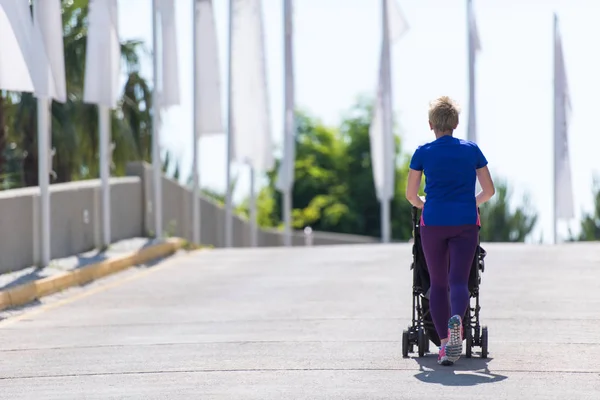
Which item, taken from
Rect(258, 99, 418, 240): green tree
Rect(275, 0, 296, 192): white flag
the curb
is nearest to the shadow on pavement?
the curb

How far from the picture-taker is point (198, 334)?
1185 cm

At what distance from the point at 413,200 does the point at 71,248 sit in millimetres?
10782

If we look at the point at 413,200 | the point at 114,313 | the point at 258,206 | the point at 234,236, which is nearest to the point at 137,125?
the point at 234,236

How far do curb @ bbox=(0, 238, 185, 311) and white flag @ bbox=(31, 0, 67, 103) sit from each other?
6.68 feet

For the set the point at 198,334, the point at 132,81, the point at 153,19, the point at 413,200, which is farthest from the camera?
the point at 132,81

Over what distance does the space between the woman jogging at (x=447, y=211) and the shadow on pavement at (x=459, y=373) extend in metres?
0.10

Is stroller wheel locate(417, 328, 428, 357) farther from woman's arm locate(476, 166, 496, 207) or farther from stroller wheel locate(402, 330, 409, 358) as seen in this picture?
woman's arm locate(476, 166, 496, 207)

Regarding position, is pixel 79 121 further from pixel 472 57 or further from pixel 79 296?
pixel 79 296

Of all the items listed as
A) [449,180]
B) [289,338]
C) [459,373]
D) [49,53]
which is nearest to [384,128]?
[49,53]

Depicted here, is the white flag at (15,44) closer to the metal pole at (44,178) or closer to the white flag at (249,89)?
the metal pole at (44,178)

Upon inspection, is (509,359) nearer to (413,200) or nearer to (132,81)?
(413,200)

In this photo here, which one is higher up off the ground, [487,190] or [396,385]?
[487,190]

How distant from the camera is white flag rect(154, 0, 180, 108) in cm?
2527

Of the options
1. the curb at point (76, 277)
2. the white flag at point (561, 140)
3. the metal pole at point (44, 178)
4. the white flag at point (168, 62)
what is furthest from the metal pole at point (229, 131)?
the metal pole at point (44, 178)
